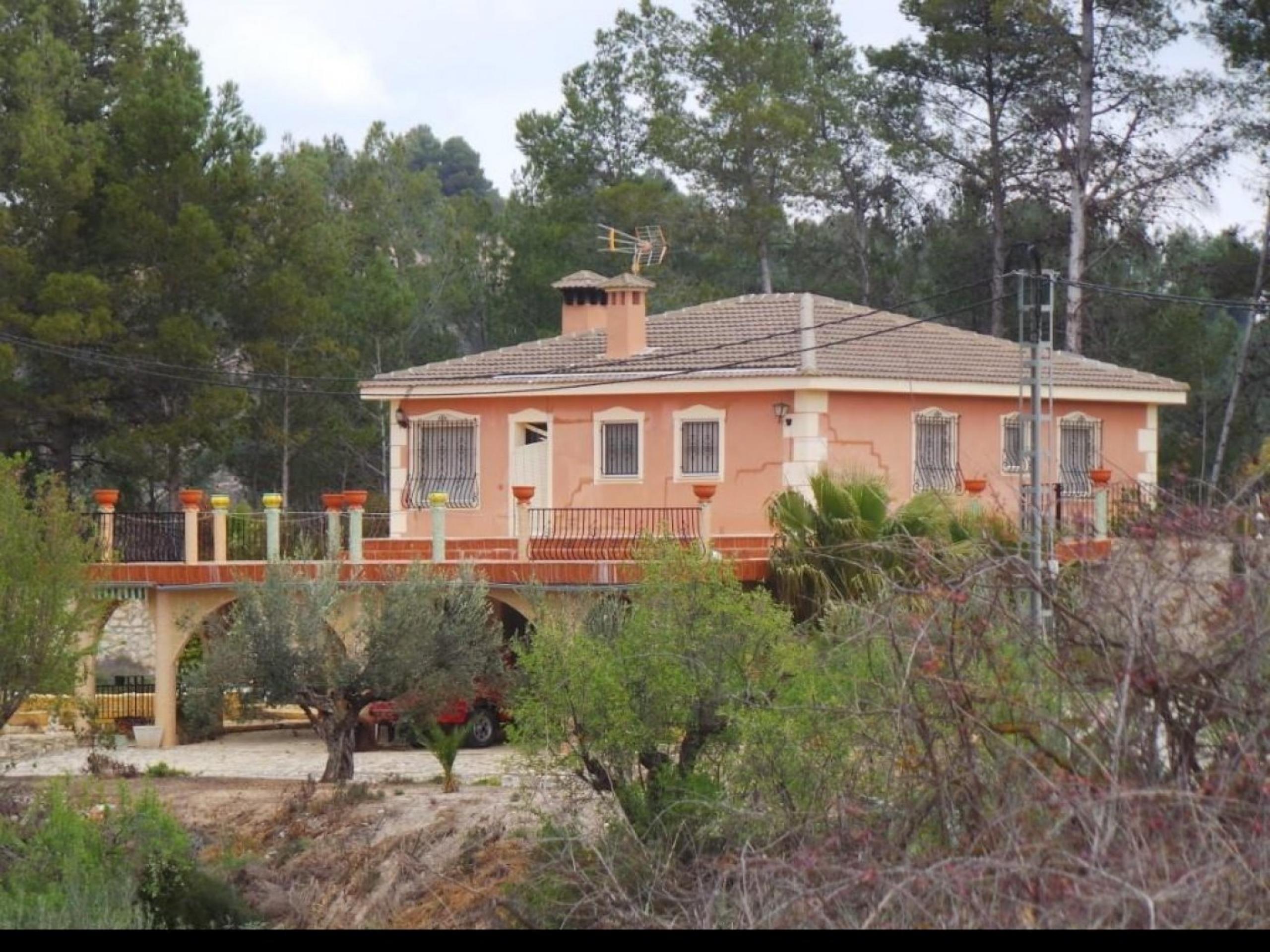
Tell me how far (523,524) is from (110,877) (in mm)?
9196

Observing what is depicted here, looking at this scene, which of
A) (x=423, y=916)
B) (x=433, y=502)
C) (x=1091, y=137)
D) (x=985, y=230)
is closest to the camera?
(x=423, y=916)

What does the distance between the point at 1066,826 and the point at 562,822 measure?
633 centimetres

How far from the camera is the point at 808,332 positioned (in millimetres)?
29547

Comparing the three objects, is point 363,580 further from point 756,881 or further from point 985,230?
point 985,230

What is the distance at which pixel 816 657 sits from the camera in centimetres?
1562

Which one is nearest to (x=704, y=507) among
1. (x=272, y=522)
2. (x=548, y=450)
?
(x=548, y=450)

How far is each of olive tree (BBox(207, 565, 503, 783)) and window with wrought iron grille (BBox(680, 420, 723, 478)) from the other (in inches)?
233

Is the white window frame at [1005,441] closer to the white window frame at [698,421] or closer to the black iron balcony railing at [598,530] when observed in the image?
the white window frame at [698,421]

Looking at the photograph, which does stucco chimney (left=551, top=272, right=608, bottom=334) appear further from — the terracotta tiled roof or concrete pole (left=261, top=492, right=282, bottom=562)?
concrete pole (left=261, top=492, right=282, bottom=562)

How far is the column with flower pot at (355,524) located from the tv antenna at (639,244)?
24.6 feet

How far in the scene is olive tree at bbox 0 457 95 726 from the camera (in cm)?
2197

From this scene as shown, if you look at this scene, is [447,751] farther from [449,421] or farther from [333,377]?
[333,377]

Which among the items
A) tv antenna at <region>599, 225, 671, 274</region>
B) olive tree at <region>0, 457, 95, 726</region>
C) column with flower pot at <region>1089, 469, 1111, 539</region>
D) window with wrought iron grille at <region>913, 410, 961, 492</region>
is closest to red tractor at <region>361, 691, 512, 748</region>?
olive tree at <region>0, 457, 95, 726</region>

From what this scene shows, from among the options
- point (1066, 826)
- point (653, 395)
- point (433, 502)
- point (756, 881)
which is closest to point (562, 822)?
point (756, 881)
